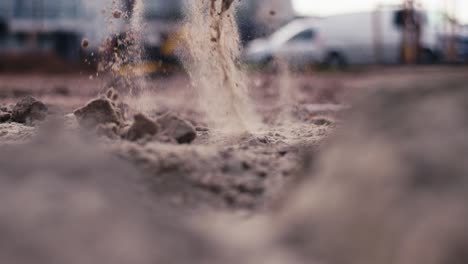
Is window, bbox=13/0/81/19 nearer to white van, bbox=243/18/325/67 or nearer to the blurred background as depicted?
the blurred background

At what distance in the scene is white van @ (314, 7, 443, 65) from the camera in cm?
2128

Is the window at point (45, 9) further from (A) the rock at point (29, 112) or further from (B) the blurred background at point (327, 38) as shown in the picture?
(A) the rock at point (29, 112)

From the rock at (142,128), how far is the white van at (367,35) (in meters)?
17.2

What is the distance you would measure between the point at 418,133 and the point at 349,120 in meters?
0.31

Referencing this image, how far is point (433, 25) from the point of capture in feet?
69.5

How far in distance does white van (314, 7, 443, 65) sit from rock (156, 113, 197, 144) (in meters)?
17.1

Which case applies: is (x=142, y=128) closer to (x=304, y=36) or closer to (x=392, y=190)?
(x=392, y=190)

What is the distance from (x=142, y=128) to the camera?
14.1ft

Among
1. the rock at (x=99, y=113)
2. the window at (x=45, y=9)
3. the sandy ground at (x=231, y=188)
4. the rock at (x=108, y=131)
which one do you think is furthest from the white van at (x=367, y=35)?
the sandy ground at (x=231, y=188)

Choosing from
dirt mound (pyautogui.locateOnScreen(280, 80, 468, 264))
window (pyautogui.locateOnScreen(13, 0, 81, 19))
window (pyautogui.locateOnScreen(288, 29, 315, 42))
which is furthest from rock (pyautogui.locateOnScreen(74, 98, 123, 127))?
window (pyautogui.locateOnScreen(13, 0, 81, 19))

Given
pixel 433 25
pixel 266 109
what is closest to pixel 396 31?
pixel 433 25

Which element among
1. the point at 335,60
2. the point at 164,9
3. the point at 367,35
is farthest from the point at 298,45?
the point at 164,9

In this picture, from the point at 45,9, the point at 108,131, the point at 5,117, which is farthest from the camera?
the point at 45,9

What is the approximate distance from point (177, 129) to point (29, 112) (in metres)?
2.12
